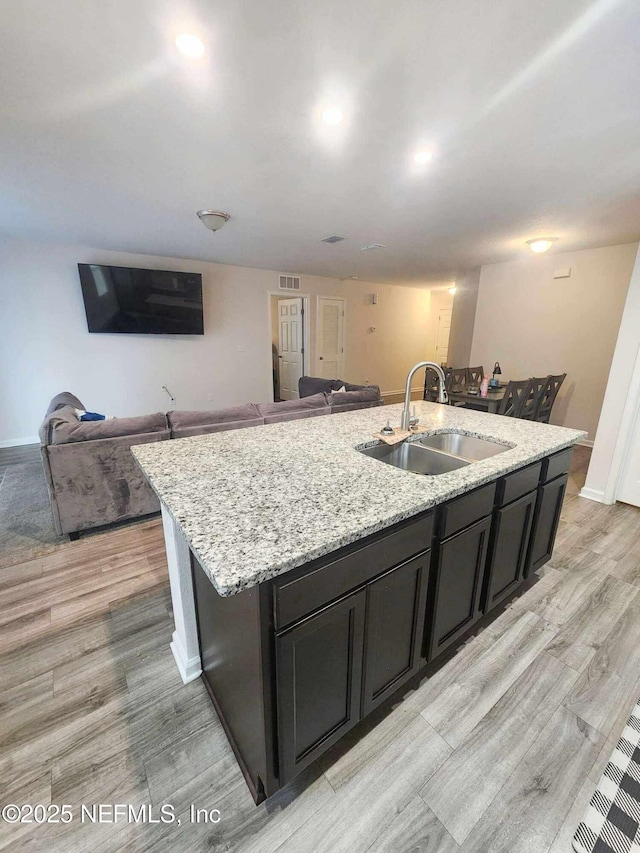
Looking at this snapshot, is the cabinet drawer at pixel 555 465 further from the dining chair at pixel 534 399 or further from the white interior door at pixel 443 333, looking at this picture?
the white interior door at pixel 443 333

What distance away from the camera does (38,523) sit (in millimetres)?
Result: 2682

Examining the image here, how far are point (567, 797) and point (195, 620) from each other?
1.42 meters

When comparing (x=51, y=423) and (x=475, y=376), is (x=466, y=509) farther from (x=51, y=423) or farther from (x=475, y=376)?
(x=475, y=376)

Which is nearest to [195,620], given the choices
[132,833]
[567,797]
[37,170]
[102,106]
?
[132,833]

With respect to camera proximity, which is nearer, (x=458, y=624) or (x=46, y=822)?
(x=46, y=822)

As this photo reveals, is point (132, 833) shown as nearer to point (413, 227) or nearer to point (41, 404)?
point (413, 227)

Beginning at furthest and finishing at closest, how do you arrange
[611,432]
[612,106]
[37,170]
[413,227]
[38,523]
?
[413,227], [611,432], [38,523], [37,170], [612,106]

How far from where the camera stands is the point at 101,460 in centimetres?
251

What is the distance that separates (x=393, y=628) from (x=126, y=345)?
5112mm

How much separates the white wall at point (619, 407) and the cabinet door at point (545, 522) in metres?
1.55

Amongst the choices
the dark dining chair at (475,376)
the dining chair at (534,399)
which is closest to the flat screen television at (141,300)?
the dark dining chair at (475,376)

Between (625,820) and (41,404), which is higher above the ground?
(41,404)

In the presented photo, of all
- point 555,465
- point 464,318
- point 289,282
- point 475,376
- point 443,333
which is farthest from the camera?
point 443,333


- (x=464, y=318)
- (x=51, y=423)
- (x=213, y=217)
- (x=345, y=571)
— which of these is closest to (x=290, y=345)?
(x=464, y=318)
